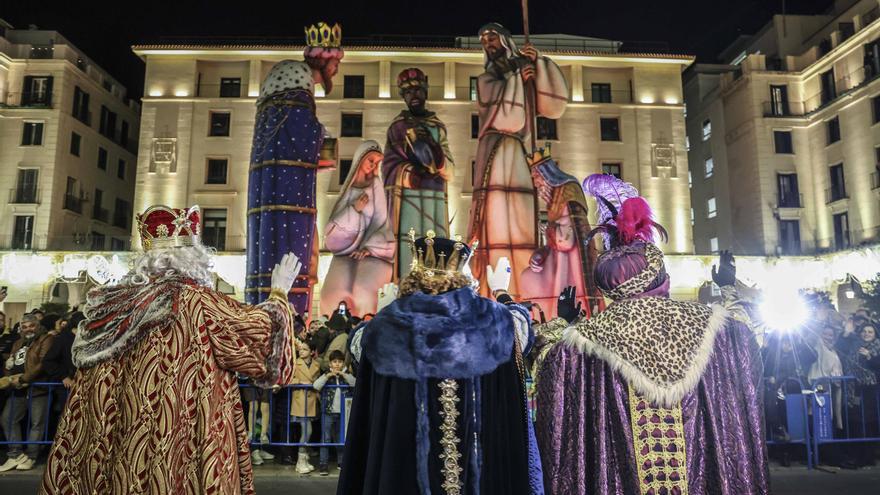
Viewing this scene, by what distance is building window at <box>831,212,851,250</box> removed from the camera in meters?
29.6

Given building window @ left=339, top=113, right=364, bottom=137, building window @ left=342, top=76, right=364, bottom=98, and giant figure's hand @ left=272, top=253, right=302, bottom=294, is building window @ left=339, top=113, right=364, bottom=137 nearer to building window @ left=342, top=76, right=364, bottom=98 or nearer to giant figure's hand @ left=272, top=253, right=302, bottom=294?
building window @ left=342, top=76, right=364, bottom=98

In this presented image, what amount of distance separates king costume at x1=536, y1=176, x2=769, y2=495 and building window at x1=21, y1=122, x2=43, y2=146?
3311cm

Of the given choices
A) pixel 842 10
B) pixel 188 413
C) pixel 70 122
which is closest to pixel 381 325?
pixel 188 413

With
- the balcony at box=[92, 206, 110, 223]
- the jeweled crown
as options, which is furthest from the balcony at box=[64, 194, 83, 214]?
the jeweled crown

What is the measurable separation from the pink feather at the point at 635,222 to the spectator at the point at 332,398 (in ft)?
15.3

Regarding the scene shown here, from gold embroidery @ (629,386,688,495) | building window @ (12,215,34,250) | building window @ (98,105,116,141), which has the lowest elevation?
gold embroidery @ (629,386,688,495)

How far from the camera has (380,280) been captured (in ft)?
48.9

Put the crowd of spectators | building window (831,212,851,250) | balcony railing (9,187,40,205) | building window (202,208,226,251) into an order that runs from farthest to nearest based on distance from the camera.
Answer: building window (831,212,851,250) < building window (202,208,226,251) < balcony railing (9,187,40,205) < the crowd of spectators

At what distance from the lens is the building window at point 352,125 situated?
101 feet

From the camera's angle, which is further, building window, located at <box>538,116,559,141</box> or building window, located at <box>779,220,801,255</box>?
building window, located at <box>779,220,801,255</box>

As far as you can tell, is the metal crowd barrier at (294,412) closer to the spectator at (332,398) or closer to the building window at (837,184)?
the spectator at (332,398)

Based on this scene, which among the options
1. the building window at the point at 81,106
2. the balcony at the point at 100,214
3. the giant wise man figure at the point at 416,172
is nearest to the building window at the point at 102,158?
the building window at the point at 81,106

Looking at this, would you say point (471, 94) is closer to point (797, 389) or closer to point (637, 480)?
point (797, 389)

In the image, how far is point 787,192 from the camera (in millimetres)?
32000
